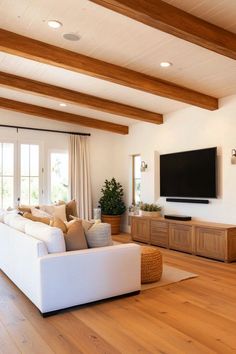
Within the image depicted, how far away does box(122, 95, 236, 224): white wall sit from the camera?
5559 mm

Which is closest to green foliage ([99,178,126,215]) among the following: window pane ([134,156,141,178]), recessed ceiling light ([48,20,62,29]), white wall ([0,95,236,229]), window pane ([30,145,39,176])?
white wall ([0,95,236,229])

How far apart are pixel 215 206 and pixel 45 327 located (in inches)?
155

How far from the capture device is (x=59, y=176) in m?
8.09

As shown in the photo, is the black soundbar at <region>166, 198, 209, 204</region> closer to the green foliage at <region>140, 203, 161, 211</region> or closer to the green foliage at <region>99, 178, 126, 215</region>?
the green foliage at <region>140, 203, 161, 211</region>

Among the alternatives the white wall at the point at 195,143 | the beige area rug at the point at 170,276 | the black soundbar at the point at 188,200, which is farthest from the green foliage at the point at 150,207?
the beige area rug at the point at 170,276

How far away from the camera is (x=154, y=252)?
4.19 m

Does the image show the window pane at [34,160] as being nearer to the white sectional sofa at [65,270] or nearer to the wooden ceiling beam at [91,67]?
the wooden ceiling beam at [91,67]

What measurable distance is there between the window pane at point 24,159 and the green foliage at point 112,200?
205cm

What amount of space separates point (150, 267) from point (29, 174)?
4.64m

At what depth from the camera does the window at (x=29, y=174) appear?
7.62 meters

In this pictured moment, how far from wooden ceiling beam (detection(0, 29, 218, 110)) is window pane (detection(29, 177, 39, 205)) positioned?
12.8ft

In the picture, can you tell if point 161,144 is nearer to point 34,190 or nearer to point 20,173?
point 34,190

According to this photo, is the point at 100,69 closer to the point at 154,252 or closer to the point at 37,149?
the point at 154,252

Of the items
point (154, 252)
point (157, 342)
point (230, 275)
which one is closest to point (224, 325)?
point (157, 342)
